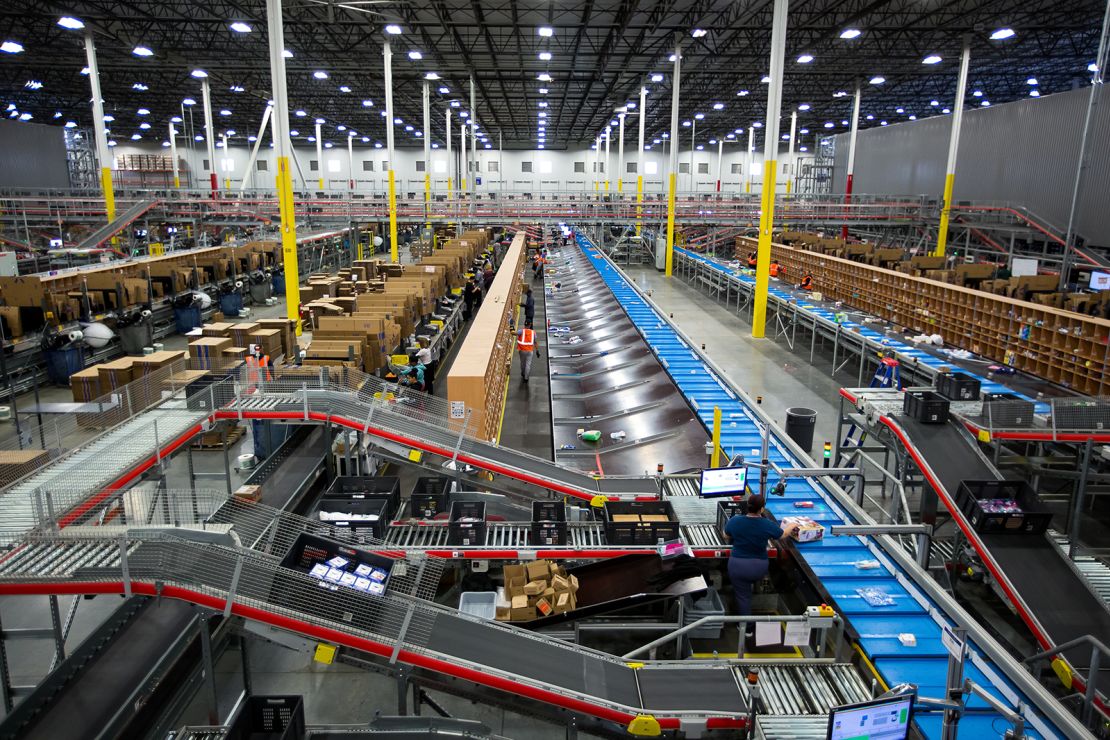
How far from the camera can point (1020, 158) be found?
94.1 ft

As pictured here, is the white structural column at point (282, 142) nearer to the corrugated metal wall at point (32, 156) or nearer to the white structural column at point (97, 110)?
the white structural column at point (97, 110)

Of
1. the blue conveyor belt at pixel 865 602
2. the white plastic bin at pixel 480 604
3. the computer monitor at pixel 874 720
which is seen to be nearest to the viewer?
the computer monitor at pixel 874 720

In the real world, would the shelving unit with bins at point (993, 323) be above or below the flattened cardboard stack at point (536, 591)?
above

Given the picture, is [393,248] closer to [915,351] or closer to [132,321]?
[132,321]

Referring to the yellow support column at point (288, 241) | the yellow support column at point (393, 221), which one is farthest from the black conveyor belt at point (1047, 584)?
the yellow support column at point (393, 221)

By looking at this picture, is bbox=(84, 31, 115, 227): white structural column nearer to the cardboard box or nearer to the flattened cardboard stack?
the flattened cardboard stack

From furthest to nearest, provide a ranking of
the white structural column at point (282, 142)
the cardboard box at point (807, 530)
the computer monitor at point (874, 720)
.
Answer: the white structural column at point (282, 142), the cardboard box at point (807, 530), the computer monitor at point (874, 720)

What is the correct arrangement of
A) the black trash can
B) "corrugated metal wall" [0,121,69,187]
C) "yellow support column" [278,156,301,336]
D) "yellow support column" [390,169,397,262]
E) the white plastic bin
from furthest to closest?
"corrugated metal wall" [0,121,69,187] → "yellow support column" [390,169,397,262] → "yellow support column" [278,156,301,336] → the black trash can → the white plastic bin

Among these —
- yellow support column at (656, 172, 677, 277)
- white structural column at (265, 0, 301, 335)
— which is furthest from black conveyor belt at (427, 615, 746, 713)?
yellow support column at (656, 172, 677, 277)

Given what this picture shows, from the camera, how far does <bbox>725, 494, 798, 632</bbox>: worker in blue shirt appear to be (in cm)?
615

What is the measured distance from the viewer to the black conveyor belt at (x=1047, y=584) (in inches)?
245

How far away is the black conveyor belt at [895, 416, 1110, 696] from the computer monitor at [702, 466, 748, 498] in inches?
105

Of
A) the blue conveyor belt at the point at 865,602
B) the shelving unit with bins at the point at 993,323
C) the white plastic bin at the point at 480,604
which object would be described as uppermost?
the shelving unit with bins at the point at 993,323

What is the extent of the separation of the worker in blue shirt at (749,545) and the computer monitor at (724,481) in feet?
2.88
